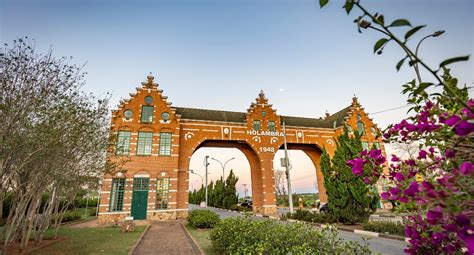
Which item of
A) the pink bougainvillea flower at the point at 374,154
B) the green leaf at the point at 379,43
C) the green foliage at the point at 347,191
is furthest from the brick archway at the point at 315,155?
the green leaf at the point at 379,43

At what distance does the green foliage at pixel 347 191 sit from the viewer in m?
15.3

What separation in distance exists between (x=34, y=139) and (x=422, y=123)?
9.66 metres

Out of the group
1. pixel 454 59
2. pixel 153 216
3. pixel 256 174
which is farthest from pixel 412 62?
pixel 256 174

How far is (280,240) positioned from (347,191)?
12.4 meters

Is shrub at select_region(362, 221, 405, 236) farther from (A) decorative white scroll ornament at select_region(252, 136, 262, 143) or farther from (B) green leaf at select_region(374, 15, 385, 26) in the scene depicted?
(A) decorative white scroll ornament at select_region(252, 136, 262, 143)

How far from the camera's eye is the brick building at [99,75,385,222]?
20844 millimetres

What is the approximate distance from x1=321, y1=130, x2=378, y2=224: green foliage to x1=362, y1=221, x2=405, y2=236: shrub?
7.38 ft

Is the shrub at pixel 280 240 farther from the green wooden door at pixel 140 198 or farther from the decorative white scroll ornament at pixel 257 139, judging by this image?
the decorative white scroll ornament at pixel 257 139

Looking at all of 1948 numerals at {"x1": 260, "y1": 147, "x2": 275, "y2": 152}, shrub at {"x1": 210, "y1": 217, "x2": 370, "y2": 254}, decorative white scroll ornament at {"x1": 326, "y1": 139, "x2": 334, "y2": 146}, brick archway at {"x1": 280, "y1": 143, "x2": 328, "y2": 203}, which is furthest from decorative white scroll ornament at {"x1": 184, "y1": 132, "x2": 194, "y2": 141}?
shrub at {"x1": 210, "y1": 217, "x2": 370, "y2": 254}

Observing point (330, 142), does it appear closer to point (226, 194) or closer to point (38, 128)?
point (226, 194)

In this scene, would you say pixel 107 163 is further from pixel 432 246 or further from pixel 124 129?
pixel 432 246

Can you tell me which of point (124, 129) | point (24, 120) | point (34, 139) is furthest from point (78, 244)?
point (124, 129)

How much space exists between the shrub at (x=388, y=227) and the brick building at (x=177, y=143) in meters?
7.80

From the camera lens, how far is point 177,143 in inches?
908
